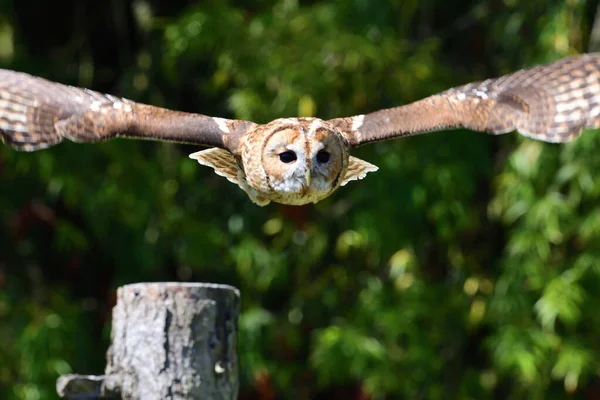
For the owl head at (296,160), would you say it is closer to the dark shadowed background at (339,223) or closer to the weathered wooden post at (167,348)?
the weathered wooden post at (167,348)

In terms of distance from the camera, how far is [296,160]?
12.1ft

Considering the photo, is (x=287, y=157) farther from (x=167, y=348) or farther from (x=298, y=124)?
(x=167, y=348)

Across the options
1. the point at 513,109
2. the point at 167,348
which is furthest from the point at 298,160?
the point at 513,109

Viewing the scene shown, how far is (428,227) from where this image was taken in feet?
19.5

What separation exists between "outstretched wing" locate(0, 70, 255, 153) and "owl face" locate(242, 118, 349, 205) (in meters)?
0.20

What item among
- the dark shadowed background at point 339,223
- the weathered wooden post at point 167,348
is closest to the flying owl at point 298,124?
the weathered wooden post at point 167,348

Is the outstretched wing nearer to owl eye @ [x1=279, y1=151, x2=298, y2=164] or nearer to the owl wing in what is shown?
owl eye @ [x1=279, y1=151, x2=298, y2=164]

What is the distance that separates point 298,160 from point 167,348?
2.29ft

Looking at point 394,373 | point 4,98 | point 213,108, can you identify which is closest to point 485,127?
point 4,98

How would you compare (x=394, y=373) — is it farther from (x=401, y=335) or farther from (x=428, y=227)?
(x=428, y=227)

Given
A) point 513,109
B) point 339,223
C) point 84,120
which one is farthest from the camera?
point 339,223

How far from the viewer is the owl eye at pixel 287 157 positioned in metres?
3.68

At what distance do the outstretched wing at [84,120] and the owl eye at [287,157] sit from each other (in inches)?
10.3

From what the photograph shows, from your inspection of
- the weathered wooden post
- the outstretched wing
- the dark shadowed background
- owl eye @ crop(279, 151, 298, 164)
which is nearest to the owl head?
owl eye @ crop(279, 151, 298, 164)
